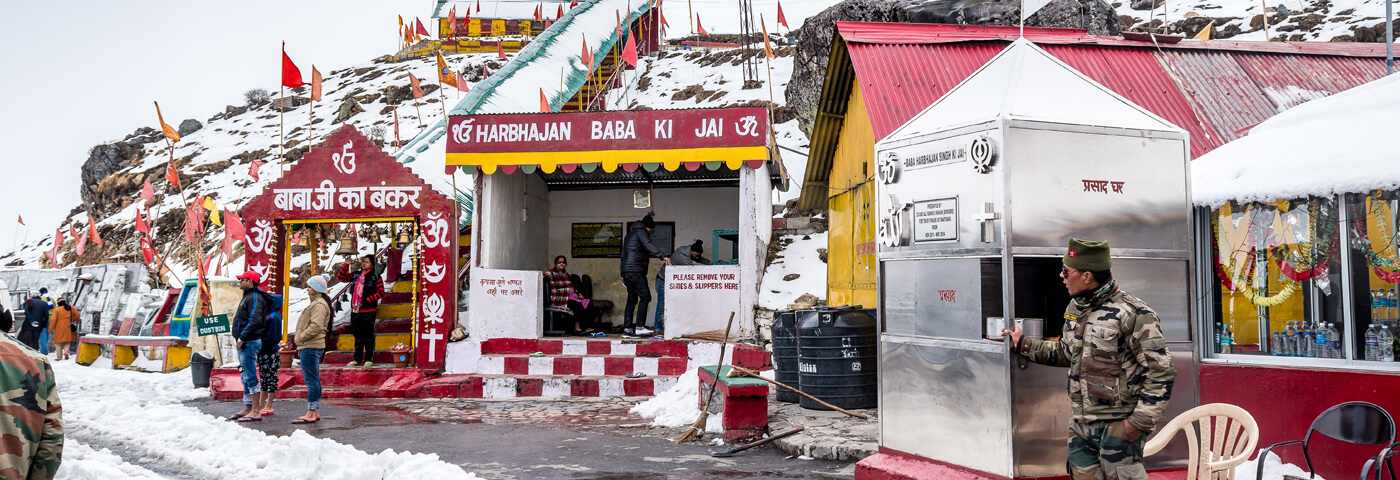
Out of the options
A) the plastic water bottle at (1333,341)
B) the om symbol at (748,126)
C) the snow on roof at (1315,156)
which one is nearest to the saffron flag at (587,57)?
the om symbol at (748,126)

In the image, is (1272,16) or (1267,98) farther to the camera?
(1272,16)

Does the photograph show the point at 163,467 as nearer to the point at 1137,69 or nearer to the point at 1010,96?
the point at 1010,96

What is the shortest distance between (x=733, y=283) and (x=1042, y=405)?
24.6 ft

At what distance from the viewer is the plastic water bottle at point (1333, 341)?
19.2ft

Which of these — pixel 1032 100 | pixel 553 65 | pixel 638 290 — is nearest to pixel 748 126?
pixel 638 290

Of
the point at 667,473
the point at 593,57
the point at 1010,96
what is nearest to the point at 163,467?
the point at 667,473

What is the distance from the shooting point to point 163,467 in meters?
6.96

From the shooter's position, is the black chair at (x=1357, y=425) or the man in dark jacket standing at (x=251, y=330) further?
the man in dark jacket standing at (x=251, y=330)

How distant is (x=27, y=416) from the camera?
2795mm

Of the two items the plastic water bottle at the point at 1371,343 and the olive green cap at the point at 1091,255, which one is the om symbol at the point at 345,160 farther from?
the plastic water bottle at the point at 1371,343

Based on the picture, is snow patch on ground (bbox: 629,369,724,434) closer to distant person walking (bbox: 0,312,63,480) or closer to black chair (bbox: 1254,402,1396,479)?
black chair (bbox: 1254,402,1396,479)

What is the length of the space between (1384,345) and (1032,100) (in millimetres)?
2688

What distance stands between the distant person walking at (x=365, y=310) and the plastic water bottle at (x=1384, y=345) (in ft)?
38.1

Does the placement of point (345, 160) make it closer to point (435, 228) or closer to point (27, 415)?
point (435, 228)
